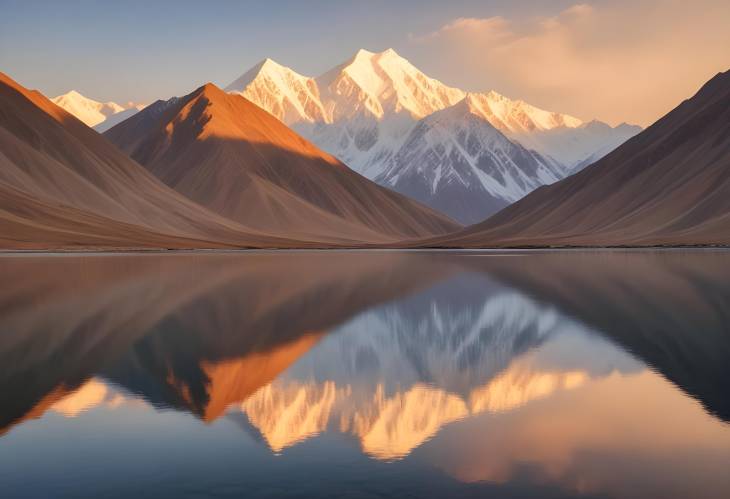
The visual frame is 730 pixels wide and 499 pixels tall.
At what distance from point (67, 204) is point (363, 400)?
157159mm

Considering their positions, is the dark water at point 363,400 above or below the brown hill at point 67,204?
below

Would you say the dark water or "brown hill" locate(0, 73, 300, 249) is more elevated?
"brown hill" locate(0, 73, 300, 249)

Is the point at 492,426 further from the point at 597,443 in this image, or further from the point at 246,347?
the point at 246,347

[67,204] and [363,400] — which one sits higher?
[67,204]

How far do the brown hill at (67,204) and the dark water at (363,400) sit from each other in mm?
108993

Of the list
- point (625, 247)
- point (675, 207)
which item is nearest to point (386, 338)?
point (625, 247)

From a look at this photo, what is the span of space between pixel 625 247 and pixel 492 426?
155 meters

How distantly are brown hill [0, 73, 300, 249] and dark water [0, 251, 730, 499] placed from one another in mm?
108993

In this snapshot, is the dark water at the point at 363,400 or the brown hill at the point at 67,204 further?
the brown hill at the point at 67,204

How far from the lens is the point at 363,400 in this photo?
752 inches

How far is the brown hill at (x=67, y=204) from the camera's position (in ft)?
469

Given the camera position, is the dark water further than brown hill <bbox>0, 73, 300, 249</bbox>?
No

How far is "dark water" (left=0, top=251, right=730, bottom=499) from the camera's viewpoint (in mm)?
13031

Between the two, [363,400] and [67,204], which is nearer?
[363,400]
